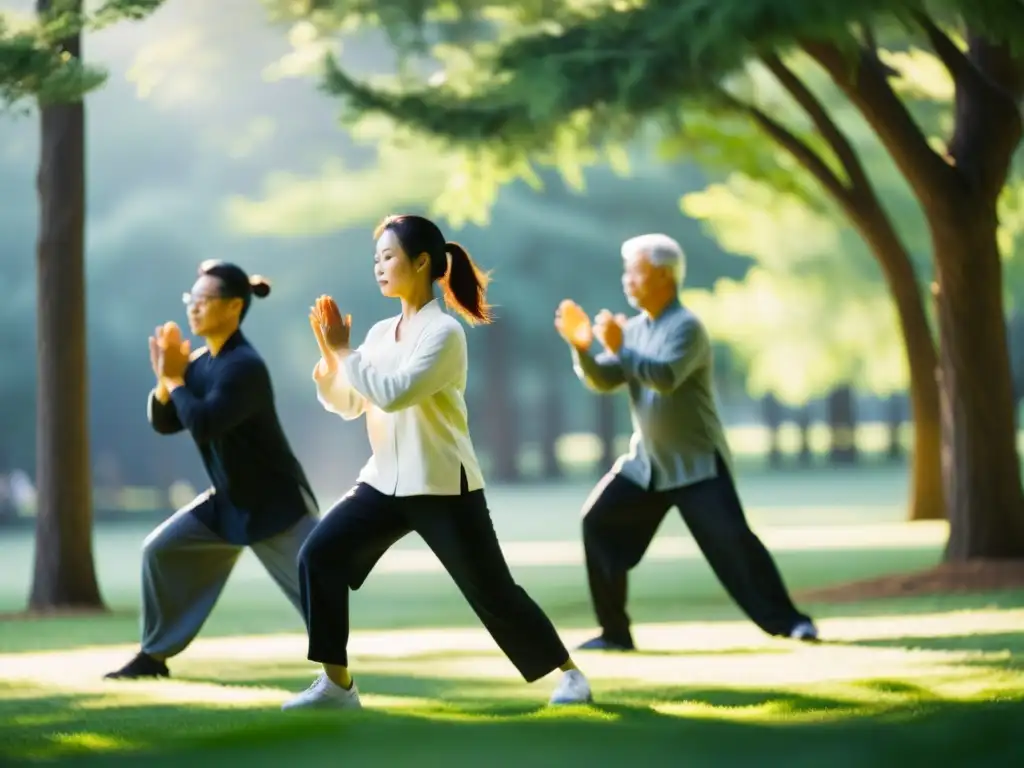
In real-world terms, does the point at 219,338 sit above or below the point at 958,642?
above

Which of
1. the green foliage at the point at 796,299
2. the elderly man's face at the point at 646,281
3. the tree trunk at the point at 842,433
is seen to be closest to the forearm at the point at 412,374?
the elderly man's face at the point at 646,281

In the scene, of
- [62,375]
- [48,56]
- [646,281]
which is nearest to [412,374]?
[646,281]

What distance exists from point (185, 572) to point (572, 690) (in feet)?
7.78

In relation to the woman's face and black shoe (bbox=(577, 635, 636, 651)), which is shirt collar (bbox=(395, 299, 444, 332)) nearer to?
the woman's face

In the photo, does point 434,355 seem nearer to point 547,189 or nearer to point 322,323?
point 322,323

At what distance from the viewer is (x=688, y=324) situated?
1006cm

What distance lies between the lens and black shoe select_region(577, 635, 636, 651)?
10.3 meters

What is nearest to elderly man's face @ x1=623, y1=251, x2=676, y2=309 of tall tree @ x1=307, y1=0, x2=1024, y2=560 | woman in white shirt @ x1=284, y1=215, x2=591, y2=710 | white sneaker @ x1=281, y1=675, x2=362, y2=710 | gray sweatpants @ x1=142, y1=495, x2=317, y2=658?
gray sweatpants @ x1=142, y1=495, x2=317, y2=658

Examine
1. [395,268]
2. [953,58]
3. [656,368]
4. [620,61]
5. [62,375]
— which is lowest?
[656,368]

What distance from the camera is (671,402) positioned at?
33.7 ft

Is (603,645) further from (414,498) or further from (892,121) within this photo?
(892,121)

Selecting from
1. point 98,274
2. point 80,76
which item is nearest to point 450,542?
point 80,76

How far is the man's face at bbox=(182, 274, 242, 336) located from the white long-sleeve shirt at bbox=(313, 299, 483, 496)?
1450 millimetres

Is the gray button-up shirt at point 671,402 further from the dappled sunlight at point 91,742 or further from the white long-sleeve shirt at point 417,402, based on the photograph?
the dappled sunlight at point 91,742
